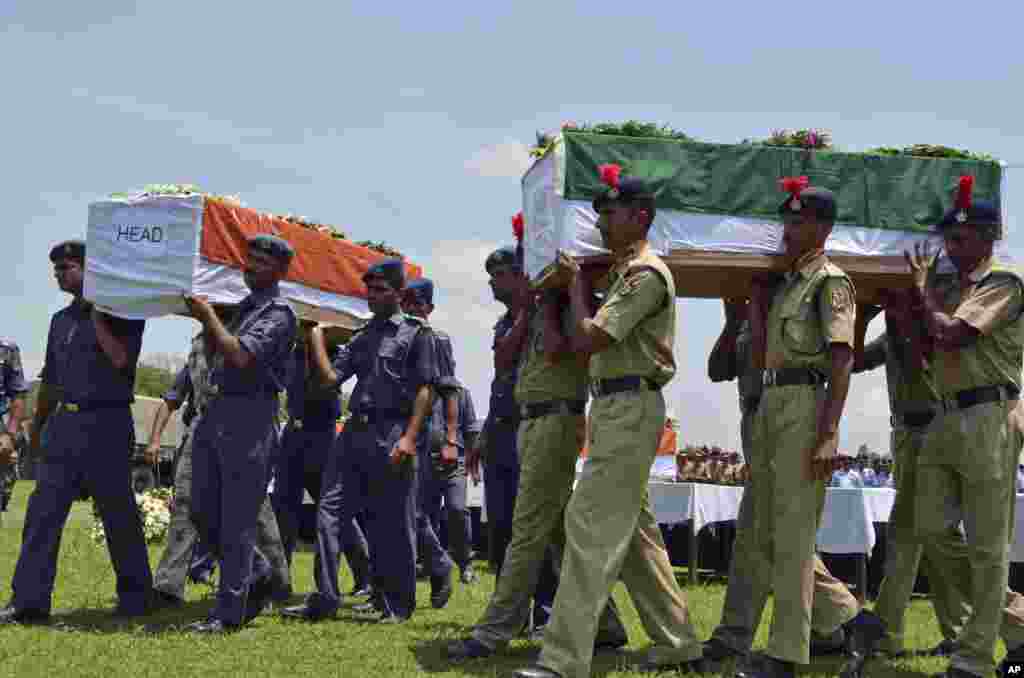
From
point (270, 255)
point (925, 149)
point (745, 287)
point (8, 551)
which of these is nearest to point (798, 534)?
point (745, 287)

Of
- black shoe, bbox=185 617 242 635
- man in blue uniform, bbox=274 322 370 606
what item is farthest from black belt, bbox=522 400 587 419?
man in blue uniform, bbox=274 322 370 606

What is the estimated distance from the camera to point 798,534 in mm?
5770

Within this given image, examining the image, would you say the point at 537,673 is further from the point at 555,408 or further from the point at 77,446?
the point at 77,446

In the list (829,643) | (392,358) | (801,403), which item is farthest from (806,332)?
(392,358)

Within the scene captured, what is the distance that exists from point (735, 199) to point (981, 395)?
1.49m

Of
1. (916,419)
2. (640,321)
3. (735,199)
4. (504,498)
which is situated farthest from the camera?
(504,498)

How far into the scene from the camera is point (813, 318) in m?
5.80

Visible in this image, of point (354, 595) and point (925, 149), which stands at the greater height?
point (925, 149)

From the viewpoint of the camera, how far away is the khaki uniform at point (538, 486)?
657 centimetres

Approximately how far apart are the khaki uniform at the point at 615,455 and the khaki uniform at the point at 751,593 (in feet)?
2.95

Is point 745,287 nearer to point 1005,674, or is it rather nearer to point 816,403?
point 816,403

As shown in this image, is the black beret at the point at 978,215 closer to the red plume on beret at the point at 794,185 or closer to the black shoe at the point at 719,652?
the red plume on beret at the point at 794,185

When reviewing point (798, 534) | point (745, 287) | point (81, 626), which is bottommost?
point (81, 626)

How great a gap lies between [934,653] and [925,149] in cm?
279
